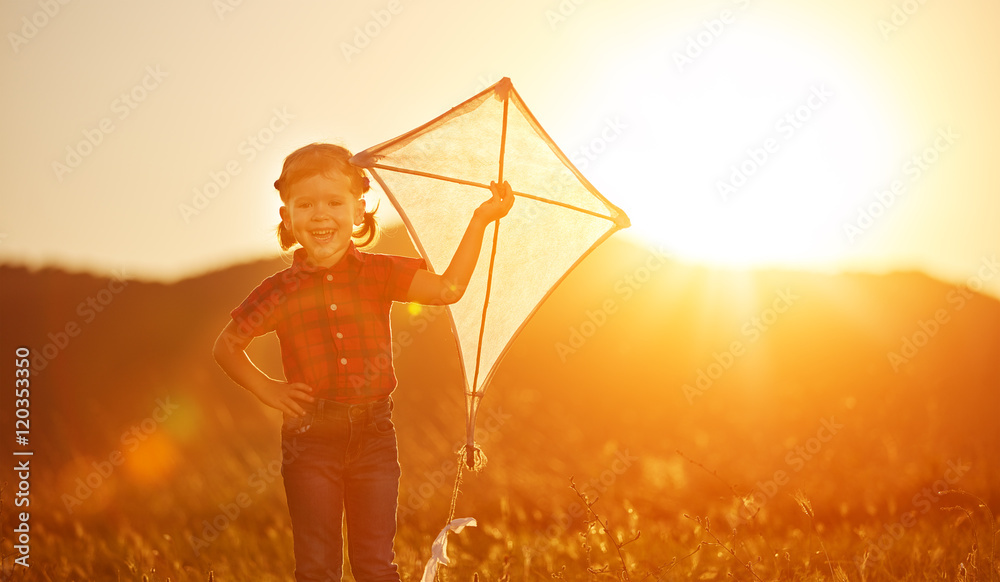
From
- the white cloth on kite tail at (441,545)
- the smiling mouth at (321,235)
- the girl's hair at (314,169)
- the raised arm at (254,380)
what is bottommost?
the white cloth on kite tail at (441,545)

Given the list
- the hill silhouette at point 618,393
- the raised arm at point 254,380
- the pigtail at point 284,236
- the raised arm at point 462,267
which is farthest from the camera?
the hill silhouette at point 618,393

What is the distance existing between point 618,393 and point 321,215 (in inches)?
455

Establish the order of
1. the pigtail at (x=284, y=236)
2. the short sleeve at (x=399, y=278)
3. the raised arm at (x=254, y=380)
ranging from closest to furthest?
the raised arm at (x=254, y=380) < the short sleeve at (x=399, y=278) < the pigtail at (x=284, y=236)

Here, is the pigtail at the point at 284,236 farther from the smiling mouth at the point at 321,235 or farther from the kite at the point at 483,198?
the kite at the point at 483,198

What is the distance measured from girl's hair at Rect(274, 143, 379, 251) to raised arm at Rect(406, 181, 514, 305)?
1.70 feet

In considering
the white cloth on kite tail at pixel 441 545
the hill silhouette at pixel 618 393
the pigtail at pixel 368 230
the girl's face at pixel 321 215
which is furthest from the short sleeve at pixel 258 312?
the hill silhouette at pixel 618 393

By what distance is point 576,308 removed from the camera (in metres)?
17.5

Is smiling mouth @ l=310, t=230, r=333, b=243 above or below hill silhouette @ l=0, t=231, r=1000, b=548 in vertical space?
above

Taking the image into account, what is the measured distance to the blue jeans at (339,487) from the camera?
3.82m

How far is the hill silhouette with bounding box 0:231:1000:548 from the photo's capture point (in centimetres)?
902

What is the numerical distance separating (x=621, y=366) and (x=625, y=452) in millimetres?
5588

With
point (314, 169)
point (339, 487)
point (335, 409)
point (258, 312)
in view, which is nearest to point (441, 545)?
point (339, 487)

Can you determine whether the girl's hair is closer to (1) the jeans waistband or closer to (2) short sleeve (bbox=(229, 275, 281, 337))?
(2) short sleeve (bbox=(229, 275, 281, 337))

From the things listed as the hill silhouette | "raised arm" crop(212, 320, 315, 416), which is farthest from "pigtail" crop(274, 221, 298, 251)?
the hill silhouette
